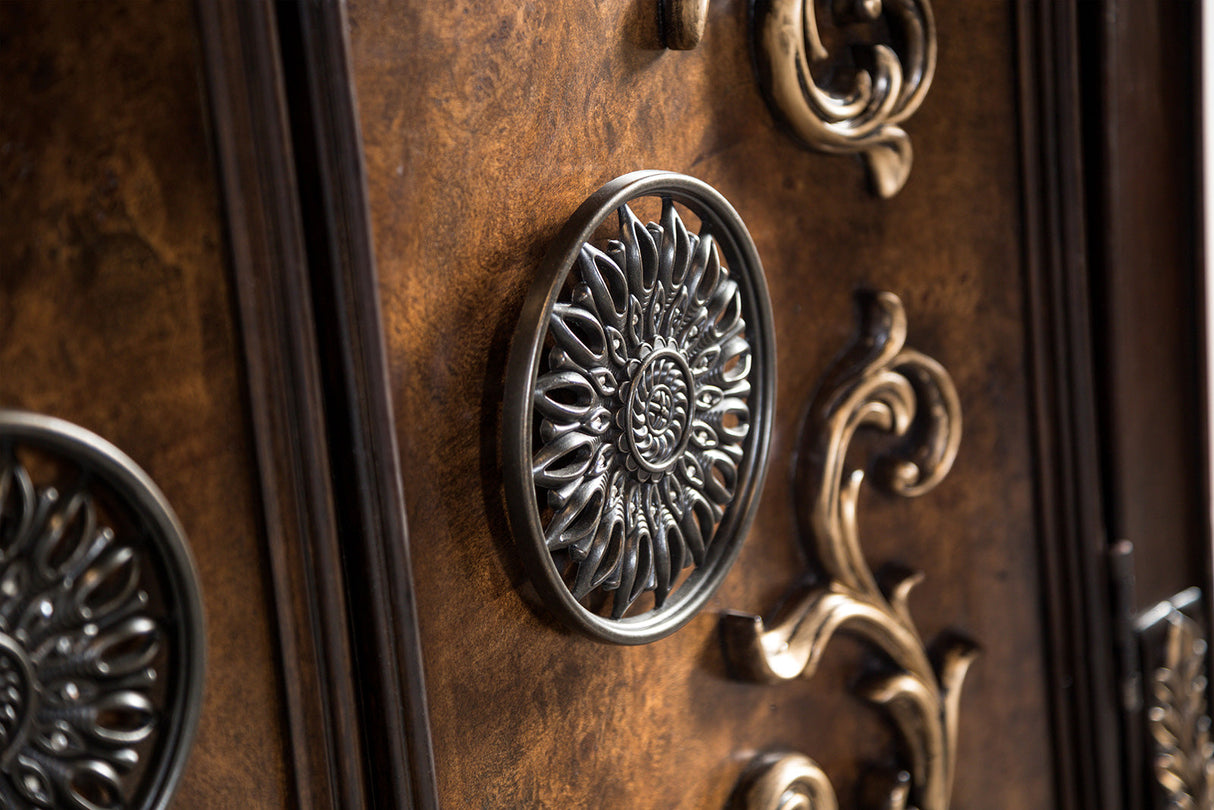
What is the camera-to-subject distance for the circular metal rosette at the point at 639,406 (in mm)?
341

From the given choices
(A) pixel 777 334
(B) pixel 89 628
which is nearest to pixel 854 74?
(A) pixel 777 334

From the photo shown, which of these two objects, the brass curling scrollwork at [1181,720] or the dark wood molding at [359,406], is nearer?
the dark wood molding at [359,406]

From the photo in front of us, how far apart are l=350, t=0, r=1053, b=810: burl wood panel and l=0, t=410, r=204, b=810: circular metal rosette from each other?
0.25 ft

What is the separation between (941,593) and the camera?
537mm

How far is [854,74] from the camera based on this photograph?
18.1 inches

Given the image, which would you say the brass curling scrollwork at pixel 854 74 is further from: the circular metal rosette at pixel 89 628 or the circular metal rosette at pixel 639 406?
the circular metal rosette at pixel 89 628

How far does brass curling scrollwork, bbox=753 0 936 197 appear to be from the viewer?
429 mm

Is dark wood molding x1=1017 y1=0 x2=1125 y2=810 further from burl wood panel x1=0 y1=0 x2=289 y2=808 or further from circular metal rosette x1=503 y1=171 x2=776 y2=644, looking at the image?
burl wood panel x1=0 y1=0 x2=289 y2=808

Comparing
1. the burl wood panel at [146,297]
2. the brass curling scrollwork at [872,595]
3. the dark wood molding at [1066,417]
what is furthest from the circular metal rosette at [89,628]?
the dark wood molding at [1066,417]

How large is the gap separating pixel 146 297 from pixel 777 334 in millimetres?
269

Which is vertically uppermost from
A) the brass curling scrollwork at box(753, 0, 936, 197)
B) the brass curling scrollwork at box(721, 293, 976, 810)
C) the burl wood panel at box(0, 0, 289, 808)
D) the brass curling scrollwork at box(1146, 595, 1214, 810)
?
the brass curling scrollwork at box(753, 0, 936, 197)

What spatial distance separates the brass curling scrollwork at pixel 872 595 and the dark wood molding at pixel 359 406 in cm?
17

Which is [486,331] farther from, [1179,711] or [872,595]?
[1179,711]

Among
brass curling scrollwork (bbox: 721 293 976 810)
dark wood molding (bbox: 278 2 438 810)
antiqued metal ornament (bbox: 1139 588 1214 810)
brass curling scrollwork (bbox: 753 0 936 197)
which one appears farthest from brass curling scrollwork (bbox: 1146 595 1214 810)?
dark wood molding (bbox: 278 2 438 810)
